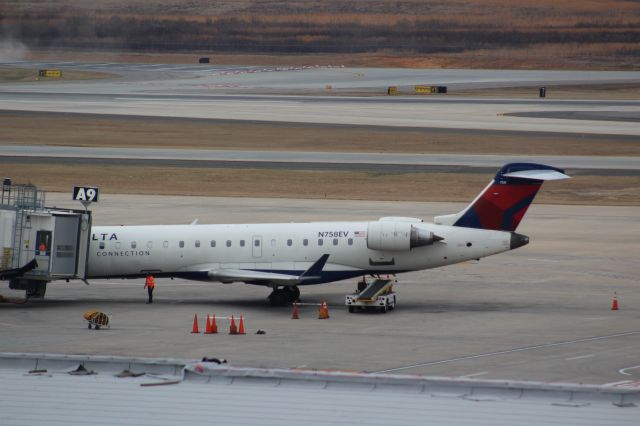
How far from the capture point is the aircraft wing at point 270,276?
4466 cm

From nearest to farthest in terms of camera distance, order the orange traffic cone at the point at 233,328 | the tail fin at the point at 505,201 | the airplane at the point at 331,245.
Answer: the orange traffic cone at the point at 233,328
the airplane at the point at 331,245
the tail fin at the point at 505,201

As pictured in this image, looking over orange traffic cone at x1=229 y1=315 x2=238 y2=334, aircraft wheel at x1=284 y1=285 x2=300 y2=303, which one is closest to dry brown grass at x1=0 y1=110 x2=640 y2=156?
aircraft wheel at x1=284 y1=285 x2=300 y2=303

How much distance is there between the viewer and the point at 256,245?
4603cm

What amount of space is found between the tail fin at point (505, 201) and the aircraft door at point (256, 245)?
26.2ft

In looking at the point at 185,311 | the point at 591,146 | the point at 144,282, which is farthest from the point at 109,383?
the point at 591,146

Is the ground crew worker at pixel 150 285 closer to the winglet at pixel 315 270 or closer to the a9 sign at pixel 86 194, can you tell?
the a9 sign at pixel 86 194

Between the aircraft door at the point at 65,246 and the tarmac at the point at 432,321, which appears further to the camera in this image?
the aircraft door at the point at 65,246

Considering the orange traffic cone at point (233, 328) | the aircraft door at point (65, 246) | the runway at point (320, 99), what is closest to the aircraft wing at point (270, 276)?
the orange traffic cone at point (233, 328)

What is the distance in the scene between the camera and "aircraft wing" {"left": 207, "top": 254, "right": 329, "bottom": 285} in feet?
147

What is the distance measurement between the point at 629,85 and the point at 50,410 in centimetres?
14697

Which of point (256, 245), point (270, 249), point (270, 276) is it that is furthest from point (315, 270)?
point (256, 245)

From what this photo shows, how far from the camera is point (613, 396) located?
75.2 ft

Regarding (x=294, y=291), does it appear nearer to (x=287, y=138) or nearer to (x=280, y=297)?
(x=280, y=297)

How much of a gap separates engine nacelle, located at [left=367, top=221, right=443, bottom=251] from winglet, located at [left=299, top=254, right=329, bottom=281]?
1.98 m
